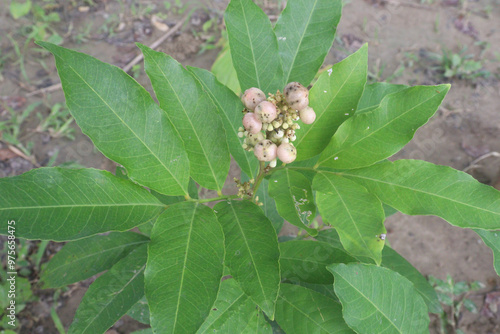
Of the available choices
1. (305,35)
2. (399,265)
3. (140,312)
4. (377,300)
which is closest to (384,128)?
(305,35)

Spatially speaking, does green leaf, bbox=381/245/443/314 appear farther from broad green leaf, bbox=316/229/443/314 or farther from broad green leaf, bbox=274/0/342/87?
broad green leaf, bbox=274/0/342/87

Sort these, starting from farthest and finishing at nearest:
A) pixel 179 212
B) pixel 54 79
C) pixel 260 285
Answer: pixel 54 79, pixel 179 212, pixel 260 285

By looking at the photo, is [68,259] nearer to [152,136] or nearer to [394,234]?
[152,136]

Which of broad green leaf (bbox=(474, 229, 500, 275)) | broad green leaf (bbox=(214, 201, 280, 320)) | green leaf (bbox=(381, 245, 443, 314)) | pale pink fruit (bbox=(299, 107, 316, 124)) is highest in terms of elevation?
pale pink fruit (bbox=(299, 107, 316, 124))

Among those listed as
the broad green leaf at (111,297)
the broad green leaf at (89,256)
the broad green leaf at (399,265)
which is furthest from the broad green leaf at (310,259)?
the broad green leaf at (89,256)

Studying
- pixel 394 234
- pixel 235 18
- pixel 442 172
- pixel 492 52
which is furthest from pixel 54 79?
pixel 492 52

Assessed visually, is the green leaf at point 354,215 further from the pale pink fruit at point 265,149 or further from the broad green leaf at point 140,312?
the broad green leaf at point 140,312

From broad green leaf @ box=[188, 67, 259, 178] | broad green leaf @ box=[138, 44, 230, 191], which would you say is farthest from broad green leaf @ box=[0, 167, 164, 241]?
broad green leaf @ box=[188, 67, 259, 178]
